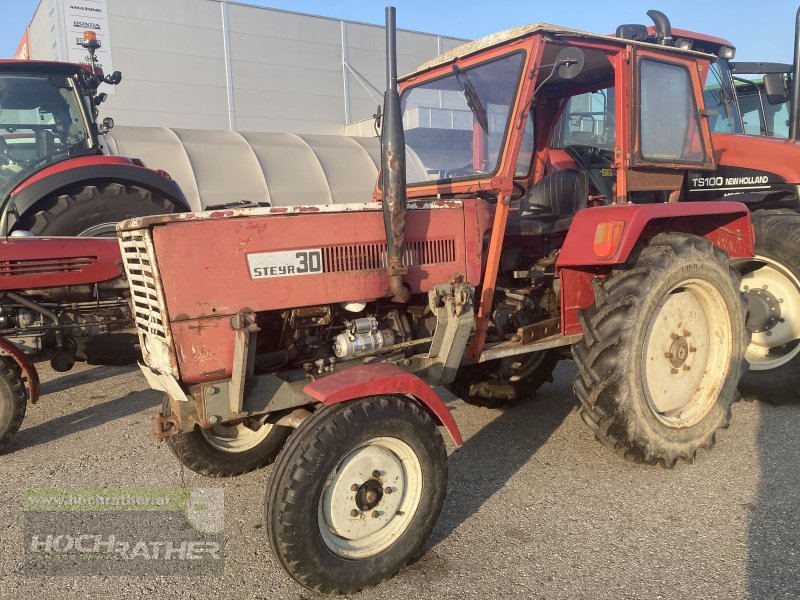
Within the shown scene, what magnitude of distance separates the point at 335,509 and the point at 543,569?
90 centimetres

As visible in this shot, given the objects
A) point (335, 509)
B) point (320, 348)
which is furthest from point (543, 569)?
point (320, 348)

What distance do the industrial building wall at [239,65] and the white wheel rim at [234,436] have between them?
17.8m

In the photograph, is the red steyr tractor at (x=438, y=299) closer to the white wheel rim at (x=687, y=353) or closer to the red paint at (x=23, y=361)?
the white wheel rim at (x=687, y=353)

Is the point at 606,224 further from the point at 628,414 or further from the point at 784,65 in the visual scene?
the point at 784,65

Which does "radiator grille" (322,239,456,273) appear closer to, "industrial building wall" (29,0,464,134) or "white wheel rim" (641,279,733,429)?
"white wheel rim" (641,279,733,429)

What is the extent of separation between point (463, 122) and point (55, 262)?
3.21 meters

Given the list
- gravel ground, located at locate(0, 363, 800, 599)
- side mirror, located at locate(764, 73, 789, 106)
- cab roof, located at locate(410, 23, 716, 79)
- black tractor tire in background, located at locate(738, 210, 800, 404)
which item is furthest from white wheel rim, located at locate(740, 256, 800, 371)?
cab roof, located at locate(410, 23, 716, 79)

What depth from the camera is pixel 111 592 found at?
8.30 ft

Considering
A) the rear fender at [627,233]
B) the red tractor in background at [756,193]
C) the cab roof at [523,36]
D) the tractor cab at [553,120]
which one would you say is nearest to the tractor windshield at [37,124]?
the tractor cab at [553,120]

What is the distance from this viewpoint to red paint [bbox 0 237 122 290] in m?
4.52

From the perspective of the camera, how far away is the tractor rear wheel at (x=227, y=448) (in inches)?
128

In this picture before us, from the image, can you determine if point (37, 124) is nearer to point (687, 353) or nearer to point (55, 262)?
point (55, 262)

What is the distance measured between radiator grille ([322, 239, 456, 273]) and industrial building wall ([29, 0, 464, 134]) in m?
18.2

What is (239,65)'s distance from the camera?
67.7ft
